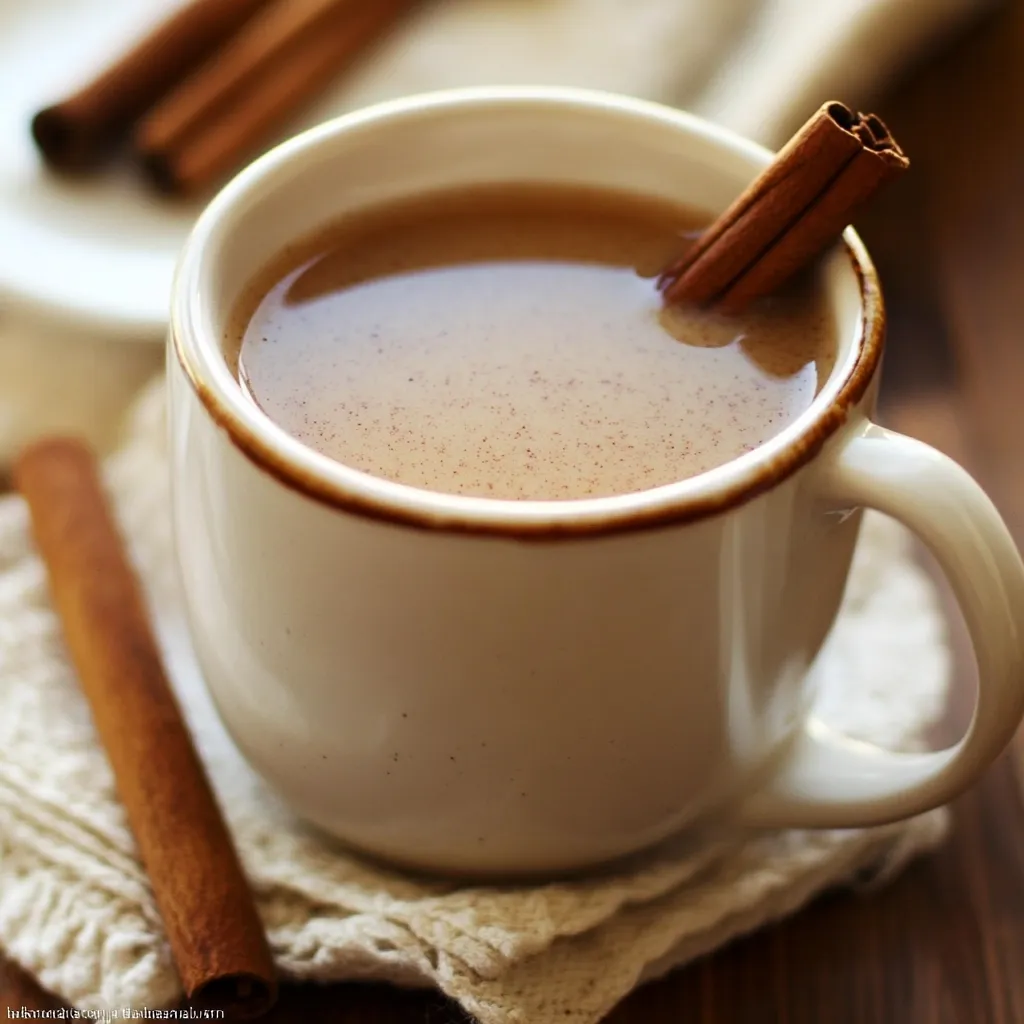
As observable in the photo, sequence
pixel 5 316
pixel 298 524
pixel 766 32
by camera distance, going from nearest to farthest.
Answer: pixel 298 524 → pixel 5 316 → pixel 766 32

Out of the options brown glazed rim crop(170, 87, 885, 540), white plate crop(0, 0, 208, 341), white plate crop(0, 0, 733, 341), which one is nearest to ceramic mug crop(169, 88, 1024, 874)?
brown glazed rim crop(170, 87, 885, 540)

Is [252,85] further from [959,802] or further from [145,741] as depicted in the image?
[959,802]

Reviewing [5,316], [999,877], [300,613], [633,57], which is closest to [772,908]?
[999,877]

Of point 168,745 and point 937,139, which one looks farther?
point 937,139

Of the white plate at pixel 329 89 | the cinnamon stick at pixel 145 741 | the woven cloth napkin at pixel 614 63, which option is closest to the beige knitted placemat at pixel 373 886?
the cinnamon stick at pixel 145 741

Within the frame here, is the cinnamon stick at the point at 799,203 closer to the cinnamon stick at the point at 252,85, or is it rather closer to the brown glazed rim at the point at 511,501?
the brown glazed rim at the point at 511,501

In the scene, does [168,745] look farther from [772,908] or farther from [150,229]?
[150,229]

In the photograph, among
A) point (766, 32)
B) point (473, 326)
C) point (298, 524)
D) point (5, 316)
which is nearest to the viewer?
point (298, 524)

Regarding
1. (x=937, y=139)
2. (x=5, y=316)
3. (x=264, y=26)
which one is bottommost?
(x=5, y=316)
